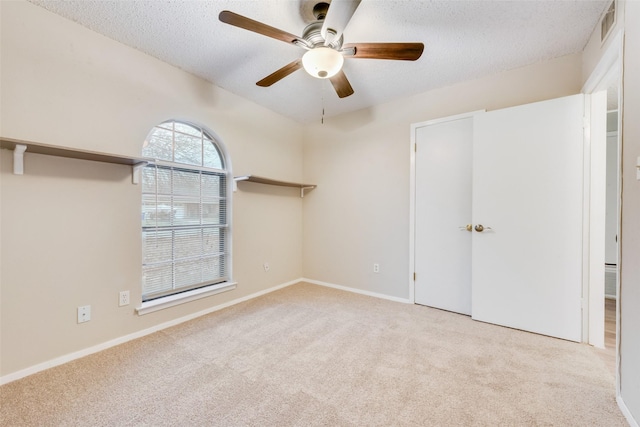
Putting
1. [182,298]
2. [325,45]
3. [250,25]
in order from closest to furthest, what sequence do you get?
[250,25]
[325,45]
[182,298]

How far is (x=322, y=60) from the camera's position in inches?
67.0

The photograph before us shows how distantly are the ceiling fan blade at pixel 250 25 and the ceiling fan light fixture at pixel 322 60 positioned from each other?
14cm

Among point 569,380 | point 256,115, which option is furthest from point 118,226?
point 569,380

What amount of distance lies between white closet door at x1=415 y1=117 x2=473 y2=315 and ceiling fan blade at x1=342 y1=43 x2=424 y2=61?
144cm

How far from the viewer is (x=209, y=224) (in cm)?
303

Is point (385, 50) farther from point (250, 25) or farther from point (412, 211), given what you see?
point (412, 211)

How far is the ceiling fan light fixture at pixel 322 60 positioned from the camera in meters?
1.68

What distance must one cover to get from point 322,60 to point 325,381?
2083 mm

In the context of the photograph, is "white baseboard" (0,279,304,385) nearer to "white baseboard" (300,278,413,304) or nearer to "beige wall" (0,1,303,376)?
"beige wall" (0,1,303,376)

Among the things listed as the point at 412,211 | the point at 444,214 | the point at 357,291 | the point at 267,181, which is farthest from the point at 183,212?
the point at 444,214

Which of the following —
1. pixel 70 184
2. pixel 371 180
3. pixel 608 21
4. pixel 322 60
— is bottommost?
pixel 70 184

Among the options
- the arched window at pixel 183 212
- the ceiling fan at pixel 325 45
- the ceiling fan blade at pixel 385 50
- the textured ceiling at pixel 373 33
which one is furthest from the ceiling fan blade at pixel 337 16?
the arched window at pixel 183 212

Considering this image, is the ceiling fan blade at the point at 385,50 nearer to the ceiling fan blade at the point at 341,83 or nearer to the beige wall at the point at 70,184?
the ceiling fan blade at the point at 341,83

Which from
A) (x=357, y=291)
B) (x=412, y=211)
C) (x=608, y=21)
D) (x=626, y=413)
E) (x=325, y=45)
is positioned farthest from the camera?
(x=357, y=291)
